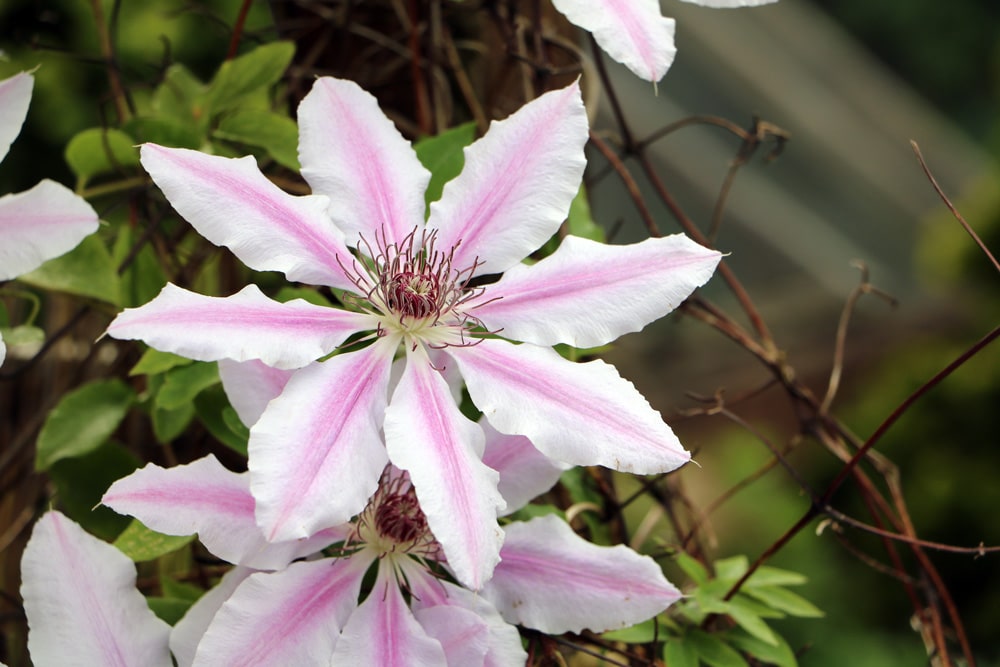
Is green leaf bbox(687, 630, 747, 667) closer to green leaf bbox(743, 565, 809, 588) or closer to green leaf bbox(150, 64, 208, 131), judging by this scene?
green leaf bbox(743, 565, 809, 588)

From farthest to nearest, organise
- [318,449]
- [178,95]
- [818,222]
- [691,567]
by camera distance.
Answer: [818,222]
[178,95]
[691,567]
[318,449]

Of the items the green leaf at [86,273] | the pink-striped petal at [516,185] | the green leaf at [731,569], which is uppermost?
the pink-striped petal at [516,185]

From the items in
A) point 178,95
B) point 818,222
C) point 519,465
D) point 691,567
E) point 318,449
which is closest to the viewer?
point 318,449

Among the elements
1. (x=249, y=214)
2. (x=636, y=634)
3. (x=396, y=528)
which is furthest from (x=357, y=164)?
(x=636, y=634)

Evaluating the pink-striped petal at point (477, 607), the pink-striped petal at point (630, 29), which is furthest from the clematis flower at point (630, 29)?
the pink-striped petal at point (477, 607)

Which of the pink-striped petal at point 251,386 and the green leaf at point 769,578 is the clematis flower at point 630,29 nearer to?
the pink-striped petal at point 251,386

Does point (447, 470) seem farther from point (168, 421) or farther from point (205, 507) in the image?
point (168, 421)
